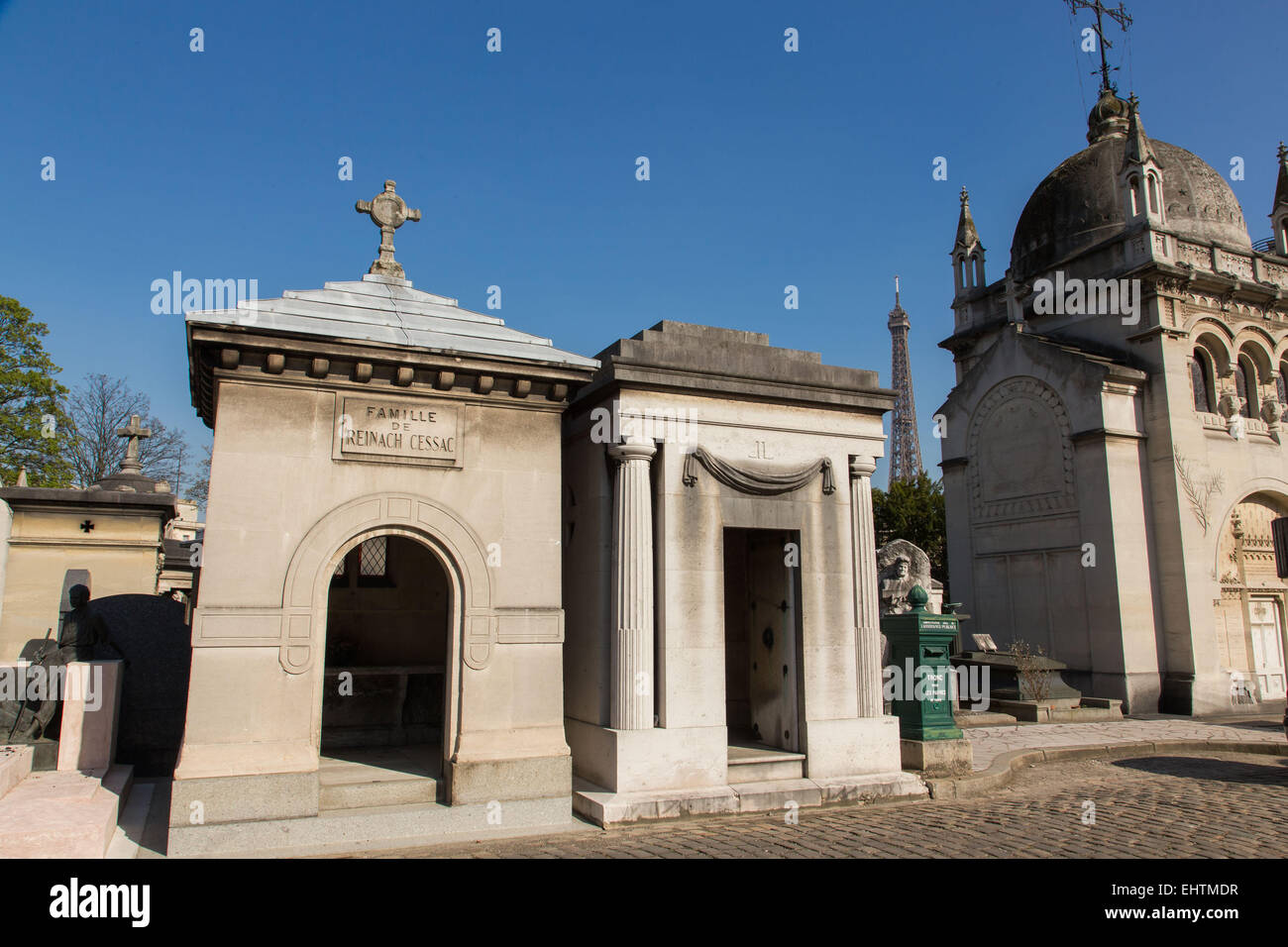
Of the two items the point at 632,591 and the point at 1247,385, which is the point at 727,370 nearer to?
the point at 632,591

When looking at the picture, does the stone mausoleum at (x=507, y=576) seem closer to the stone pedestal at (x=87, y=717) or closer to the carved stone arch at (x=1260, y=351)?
the stone pedestal at (x=87, y=717)

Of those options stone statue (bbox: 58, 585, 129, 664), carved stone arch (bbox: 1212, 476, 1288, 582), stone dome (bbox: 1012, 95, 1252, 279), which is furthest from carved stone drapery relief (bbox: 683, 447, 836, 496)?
stone dome (bbox: 1012, 95, 1252, 279)

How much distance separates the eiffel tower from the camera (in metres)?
102

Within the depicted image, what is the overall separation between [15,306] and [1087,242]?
117 feet

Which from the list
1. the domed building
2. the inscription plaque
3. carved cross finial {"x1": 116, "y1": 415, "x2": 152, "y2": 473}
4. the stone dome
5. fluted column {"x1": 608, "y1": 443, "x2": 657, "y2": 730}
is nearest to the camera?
the inscription plaque

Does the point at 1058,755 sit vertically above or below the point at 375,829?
below

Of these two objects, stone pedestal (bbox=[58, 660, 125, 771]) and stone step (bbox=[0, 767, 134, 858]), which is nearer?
stone step (bbox=[0, 767, 134, 858])

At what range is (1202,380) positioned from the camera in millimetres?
22516

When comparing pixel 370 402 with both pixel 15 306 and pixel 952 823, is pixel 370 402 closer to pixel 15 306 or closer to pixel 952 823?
pixel 952 823

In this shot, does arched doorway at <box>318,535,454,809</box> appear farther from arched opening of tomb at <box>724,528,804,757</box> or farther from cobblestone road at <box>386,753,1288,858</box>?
arched opening of tomb at <box>724,528,804,757</box>

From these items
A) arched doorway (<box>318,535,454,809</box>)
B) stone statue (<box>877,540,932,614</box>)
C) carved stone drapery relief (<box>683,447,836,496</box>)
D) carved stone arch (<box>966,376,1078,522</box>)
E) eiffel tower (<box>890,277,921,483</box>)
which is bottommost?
arched doorway (<box>318,535,454,809</box>)

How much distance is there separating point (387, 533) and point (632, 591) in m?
2.75

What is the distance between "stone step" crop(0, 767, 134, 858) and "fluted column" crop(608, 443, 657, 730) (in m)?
4.92

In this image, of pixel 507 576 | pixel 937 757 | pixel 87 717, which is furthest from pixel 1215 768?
pixel 87 717
